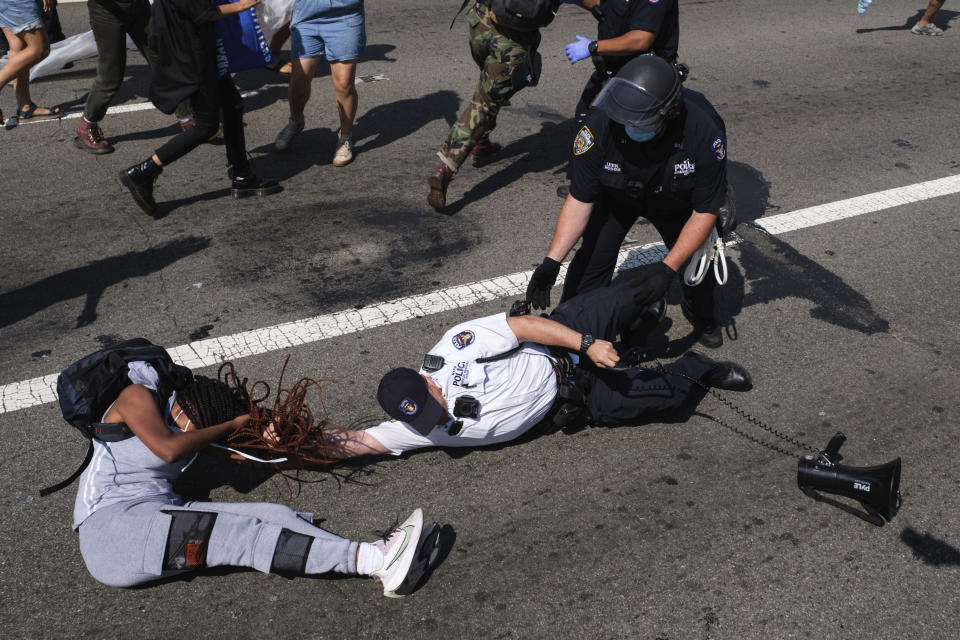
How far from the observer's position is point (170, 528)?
3.09m

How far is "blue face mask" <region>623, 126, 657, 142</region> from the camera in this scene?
143 inches

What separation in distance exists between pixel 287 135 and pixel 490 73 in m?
1.89

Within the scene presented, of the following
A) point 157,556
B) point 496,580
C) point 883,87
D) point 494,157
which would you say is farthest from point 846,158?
point 157,556

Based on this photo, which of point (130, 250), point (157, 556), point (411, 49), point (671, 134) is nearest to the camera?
point (157, 556)

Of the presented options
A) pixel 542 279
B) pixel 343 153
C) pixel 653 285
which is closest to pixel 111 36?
pixel 343 153

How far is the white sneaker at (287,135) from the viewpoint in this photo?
670 centimetres

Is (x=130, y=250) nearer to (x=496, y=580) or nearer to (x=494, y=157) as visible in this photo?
(x=494, y=157)

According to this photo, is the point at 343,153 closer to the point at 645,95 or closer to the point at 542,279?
the point at 542,279

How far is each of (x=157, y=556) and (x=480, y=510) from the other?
4.20 feet

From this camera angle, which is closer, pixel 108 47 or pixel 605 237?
pixel 605 237

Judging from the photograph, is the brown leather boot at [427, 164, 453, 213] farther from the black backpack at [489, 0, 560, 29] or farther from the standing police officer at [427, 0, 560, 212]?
the black backpack at [489, 0, 560, 29]

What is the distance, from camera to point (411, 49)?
9188mm

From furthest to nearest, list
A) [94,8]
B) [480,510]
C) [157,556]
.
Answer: [94,8] < [480,510] < [157,556]

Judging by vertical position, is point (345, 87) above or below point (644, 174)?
below
